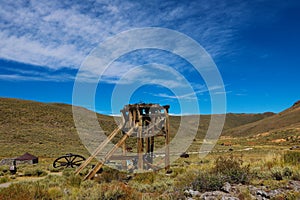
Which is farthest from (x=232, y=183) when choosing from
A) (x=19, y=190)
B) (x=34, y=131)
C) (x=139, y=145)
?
(x=34, y=131)

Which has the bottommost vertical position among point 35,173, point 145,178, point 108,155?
point 35,173

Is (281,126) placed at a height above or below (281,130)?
above

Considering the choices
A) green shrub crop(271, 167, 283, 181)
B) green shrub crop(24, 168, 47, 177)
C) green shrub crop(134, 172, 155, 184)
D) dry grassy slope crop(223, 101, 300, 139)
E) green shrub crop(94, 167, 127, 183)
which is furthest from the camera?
dry grassy slope crop(223, 101, 300, 139)

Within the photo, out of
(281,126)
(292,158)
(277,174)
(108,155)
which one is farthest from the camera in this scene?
(281,126)

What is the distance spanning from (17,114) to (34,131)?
12.1 meters

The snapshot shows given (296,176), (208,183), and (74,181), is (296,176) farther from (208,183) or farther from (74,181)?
(74,181)

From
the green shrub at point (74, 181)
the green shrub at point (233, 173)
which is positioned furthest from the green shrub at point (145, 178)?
the green shrub at point (233, 173)

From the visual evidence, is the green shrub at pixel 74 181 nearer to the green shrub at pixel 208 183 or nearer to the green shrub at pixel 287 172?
the green shrub at pixel 208 183

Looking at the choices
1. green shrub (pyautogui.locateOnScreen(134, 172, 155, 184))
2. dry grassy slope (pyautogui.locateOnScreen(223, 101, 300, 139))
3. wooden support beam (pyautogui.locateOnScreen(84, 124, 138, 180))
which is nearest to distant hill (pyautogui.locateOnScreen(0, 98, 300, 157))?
wooden support beam (pyautogui.locateOnScreen(84, 124, 138, 180))

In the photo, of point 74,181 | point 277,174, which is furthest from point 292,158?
point 74,181

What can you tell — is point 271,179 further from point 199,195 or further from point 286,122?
point 286,122

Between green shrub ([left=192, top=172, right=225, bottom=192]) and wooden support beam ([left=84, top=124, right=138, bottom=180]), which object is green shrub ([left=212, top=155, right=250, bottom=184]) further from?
wooden support beam ([left=84, top=124, right=138, bottom=180])

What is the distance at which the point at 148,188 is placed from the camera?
28.8 ft

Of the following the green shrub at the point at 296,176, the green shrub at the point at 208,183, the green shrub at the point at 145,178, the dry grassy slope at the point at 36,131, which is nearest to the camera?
the green shrub at the point at 208,183
